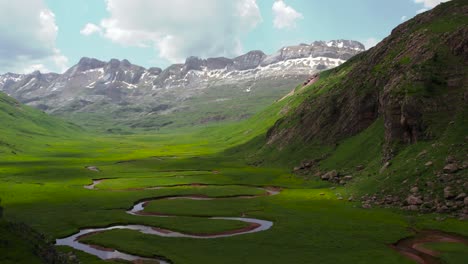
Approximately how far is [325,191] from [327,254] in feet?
172

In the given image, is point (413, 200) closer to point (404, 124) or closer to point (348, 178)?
point (348, 178)

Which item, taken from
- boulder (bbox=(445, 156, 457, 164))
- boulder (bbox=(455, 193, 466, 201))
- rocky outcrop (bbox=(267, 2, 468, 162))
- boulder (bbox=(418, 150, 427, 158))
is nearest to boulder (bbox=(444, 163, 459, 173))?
boulder (bbox=(445, 156, 457, 164))

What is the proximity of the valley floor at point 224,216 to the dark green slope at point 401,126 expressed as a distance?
7267 mm

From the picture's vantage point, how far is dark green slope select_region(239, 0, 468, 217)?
266 feet

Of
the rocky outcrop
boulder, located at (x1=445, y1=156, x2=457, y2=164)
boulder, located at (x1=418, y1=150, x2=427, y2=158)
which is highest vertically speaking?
the rocky outcrop

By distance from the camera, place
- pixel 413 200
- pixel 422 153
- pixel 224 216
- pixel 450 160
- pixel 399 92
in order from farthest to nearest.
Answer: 1. pixel 399 92
2. pixel 422 153
3. pixel 224 216
4. pixel 450 160
5. pixel 413 200

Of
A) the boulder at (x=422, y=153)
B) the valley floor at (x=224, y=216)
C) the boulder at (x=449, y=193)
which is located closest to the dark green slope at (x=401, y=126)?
the boulder at (x=449, y=193)

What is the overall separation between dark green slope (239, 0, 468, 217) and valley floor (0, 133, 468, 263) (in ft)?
23.8

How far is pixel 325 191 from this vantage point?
347 ft

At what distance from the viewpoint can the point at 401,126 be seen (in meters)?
106

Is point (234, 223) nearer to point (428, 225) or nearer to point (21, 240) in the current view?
point (428, 225)

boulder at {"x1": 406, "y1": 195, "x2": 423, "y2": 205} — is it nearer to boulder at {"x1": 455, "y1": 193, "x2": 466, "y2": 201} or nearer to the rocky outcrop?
boulder at {"x1": 455, "y1": 193, "x2": 466, "y2": 201}

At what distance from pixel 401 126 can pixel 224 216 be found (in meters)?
56.1

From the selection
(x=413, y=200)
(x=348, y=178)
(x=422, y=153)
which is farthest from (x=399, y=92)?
(x=413, y=200)
